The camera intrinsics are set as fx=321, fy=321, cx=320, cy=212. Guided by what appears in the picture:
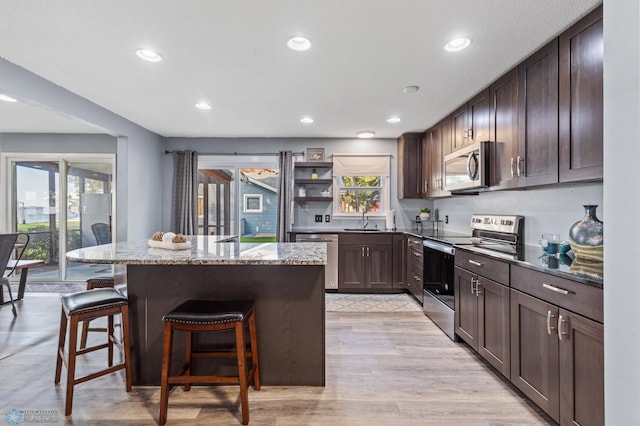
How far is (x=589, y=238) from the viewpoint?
1.85 meters

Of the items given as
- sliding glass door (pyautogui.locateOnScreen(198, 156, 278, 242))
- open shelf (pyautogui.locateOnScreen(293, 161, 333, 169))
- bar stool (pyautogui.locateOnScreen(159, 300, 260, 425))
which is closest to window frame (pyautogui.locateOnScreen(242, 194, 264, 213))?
sliding glass door (pyautogui.locateOnScreen(198, 156, 278, 242))

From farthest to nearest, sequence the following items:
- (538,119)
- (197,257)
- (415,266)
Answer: (415,266), (538,119), (197,257)

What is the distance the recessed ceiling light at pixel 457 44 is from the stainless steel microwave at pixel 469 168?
0.99 meters

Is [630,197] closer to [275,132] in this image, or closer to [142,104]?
[142,104]

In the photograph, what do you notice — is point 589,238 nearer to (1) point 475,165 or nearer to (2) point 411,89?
(1) point 475,165

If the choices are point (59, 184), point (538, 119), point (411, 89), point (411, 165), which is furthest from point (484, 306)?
point (59, 184)

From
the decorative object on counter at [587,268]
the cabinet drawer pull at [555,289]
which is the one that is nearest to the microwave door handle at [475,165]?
the decorative object on counter at [587,268]

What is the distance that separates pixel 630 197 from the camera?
0.74 meters

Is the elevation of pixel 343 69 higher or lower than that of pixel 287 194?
higher

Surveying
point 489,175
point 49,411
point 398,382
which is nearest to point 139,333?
point 49,411

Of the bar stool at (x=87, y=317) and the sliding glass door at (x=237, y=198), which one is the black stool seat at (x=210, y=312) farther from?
the sliding glass door at (x=237, y=198)

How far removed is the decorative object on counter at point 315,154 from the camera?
520cm

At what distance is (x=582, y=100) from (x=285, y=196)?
3.80m

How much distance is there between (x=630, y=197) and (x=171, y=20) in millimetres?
2365
